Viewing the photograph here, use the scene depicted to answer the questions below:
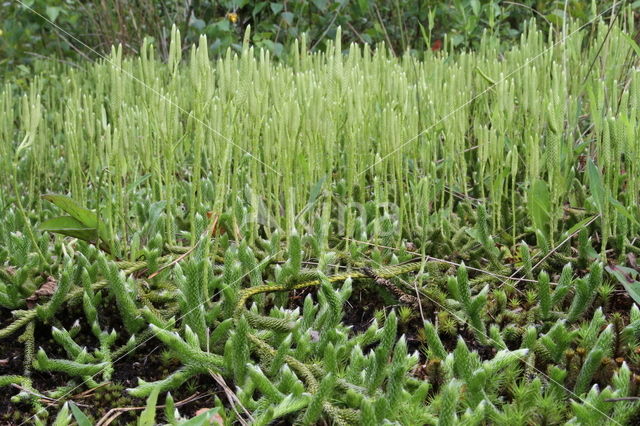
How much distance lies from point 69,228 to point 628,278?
1335 mm

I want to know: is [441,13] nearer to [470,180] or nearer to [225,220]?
[470,180]

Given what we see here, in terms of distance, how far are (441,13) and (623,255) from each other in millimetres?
3996

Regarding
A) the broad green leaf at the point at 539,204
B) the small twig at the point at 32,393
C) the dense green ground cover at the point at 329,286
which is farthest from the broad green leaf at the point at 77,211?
the broad green leaf at the point at 539,204

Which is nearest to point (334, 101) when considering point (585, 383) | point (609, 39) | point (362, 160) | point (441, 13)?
point (362, 160)

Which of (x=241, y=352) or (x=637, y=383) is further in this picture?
(x=241, y=352)

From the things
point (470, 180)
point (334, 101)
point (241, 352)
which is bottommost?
point (470, 180)

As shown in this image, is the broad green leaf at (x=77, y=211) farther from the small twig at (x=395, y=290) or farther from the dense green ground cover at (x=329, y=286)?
the small twig at (x=395, y=290)

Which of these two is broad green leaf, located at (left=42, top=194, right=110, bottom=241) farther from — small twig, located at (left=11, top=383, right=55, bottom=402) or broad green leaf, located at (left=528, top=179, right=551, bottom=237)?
broad green leaf, located at (left=528, top=179, right=551, bottom=237)

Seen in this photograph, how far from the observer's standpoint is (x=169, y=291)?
1.58 m

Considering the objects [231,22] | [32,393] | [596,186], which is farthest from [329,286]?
[231,22]

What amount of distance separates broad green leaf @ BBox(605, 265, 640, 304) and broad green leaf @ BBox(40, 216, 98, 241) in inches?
49.1

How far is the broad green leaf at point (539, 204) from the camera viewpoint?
1.71 meters

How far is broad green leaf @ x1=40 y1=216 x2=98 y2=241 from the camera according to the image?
166 cm

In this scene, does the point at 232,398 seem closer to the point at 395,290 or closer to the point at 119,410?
the point at 119,410
